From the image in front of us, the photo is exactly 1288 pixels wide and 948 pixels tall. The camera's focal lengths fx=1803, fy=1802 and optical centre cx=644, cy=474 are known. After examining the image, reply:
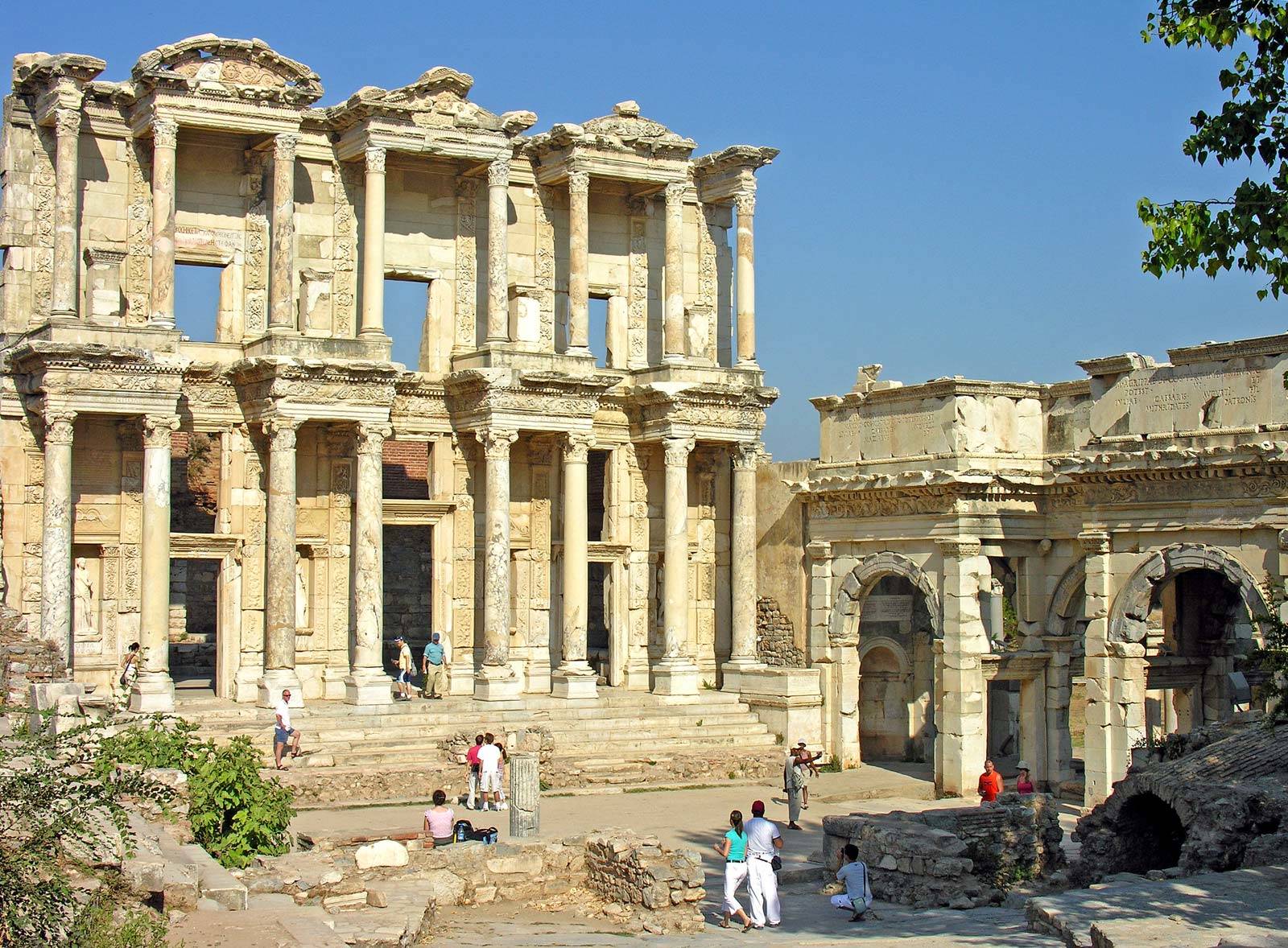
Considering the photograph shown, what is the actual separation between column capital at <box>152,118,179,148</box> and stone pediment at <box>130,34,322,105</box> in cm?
51

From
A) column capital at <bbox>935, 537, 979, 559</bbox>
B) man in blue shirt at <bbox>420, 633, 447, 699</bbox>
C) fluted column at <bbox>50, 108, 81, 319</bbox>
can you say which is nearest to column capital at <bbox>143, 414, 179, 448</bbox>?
fluted column at <bbox>50, 108, 81, 319</bbox>

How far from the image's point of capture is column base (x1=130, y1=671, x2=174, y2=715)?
85.3ft

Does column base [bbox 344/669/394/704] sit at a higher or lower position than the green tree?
lower

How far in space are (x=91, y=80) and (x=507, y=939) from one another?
53.3ft

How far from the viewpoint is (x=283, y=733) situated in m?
25.3

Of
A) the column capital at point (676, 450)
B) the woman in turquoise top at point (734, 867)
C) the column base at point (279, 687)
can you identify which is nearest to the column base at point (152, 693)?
the column base at point (279, 687)

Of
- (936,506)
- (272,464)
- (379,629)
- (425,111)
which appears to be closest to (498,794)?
(379,629)

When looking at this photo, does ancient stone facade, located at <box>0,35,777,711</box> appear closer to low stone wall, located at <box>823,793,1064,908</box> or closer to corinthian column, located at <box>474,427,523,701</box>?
corinthian column, located at <box>474,427,523,701</box>

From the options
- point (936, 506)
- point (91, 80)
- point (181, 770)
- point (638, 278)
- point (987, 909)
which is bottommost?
point (987, 909)

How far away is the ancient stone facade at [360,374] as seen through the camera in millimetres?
27172

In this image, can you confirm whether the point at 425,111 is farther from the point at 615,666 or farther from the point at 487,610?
the point at 615,666

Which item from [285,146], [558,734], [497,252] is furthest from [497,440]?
[285,146]

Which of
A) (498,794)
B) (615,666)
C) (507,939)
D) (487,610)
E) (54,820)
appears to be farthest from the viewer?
(615,666)

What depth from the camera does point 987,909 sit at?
18.8 meters
